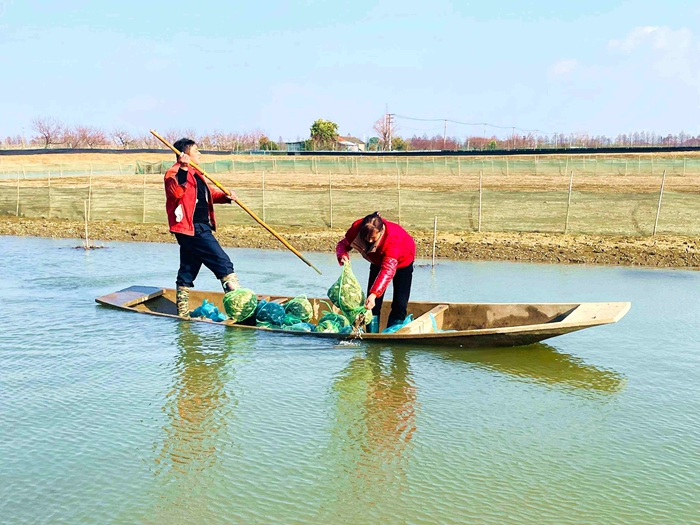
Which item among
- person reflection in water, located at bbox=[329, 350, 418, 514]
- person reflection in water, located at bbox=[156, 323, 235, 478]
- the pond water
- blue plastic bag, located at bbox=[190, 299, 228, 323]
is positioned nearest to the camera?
the pond water

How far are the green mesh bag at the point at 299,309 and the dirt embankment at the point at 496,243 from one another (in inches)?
336

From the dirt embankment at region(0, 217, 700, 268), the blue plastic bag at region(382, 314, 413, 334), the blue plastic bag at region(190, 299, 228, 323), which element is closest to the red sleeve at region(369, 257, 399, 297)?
the blue plastic bag at region(382, 314, 413, 334)

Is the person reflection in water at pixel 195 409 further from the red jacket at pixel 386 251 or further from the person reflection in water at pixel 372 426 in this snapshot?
the red jacket at pixel 386 251

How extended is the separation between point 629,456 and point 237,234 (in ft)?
51.1

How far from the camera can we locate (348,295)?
872cm

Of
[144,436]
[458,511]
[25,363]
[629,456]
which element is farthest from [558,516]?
[25,363]

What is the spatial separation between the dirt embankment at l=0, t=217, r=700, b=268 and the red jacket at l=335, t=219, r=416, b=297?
9.01m

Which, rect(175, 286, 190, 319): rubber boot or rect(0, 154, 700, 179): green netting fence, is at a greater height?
rect(0, 154, 700, 179): green netting fence

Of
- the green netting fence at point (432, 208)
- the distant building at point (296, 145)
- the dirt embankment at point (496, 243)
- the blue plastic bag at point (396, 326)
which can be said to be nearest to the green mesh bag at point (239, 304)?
the blue plastic bag at point (396, 326)

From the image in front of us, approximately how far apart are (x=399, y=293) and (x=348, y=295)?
574 millimetres

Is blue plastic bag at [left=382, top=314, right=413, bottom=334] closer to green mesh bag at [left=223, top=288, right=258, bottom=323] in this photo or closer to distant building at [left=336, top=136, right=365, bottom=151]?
green mesh bag at [left=223, top=288, right=258, bottom=323]

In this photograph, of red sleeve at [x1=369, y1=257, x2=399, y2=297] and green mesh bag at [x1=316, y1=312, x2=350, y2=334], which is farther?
green mesh bag at [x1=316, y1=312, x2=350, y2=334]

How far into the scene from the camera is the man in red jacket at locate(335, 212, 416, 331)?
810 cm

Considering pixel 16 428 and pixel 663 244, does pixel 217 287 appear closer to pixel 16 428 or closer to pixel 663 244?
pixel 16 428
